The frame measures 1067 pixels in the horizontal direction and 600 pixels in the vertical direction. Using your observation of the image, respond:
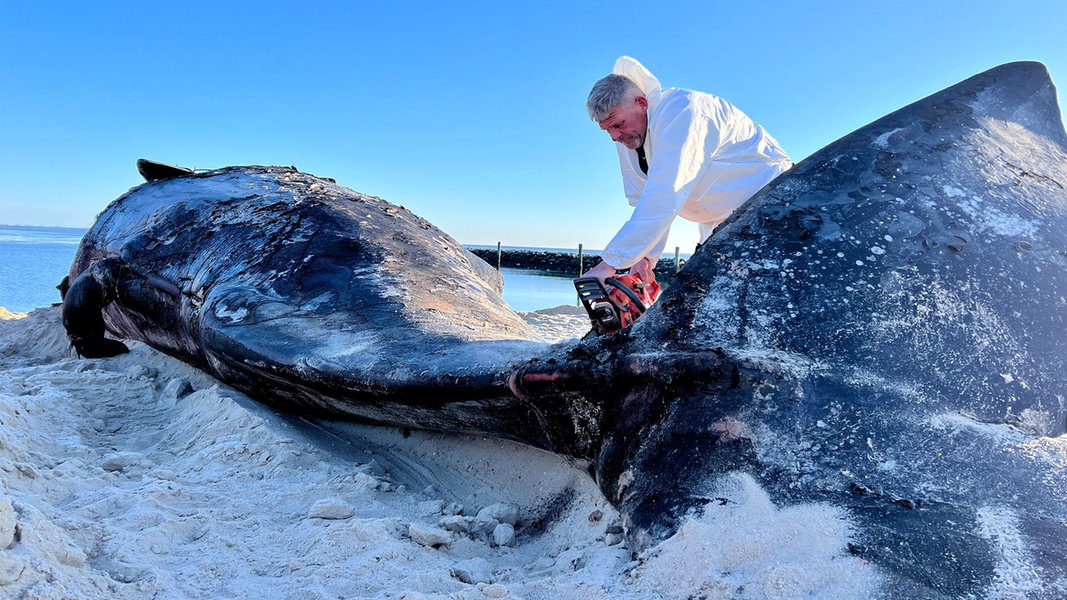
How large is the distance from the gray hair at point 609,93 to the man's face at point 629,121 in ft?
0.08

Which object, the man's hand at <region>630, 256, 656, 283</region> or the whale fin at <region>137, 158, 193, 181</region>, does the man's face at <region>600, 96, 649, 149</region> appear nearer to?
the man's hand at <region>630, 256, 656, 283</region>

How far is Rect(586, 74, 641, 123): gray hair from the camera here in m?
3.42

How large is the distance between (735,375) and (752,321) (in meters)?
0.19

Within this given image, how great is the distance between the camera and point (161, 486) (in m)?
2.54

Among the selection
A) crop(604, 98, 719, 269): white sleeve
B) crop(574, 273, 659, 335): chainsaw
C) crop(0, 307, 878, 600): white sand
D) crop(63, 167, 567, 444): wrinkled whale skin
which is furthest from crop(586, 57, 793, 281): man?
crop(0, 307, 878, 600): white sand

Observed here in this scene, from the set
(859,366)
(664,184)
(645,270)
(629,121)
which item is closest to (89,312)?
(645,270)

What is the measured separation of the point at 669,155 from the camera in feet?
10.3

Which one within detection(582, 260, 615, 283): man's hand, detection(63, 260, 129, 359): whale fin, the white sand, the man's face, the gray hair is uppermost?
the gray hair

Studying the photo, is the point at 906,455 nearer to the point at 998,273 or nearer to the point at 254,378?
the point at 998,273

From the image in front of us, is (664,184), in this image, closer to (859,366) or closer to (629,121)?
(629,121)

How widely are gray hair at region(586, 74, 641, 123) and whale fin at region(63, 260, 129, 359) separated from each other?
3564mm

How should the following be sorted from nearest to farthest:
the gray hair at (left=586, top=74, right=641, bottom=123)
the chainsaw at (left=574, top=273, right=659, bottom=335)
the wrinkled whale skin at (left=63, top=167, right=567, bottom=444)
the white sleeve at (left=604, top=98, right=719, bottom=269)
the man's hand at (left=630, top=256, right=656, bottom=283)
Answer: the wrinkled whale skin at (left=63, top=167, right=567, bottom=444), the chainsaw at (left=574, top=273, right=659, bottom=335), the white sleeve at (left=604, top=98, right=719, bottom=269), the gray hair at (left=586, top=74, right=641, bottom=123), the man's hand at (left=630, top=256, right=656, bottom=283)

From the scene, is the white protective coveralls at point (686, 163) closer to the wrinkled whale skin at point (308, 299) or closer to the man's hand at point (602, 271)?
the man's hand at point (602, 271)

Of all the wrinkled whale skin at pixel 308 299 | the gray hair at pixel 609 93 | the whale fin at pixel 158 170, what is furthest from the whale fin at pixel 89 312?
the gray hair at pixel 609 93
